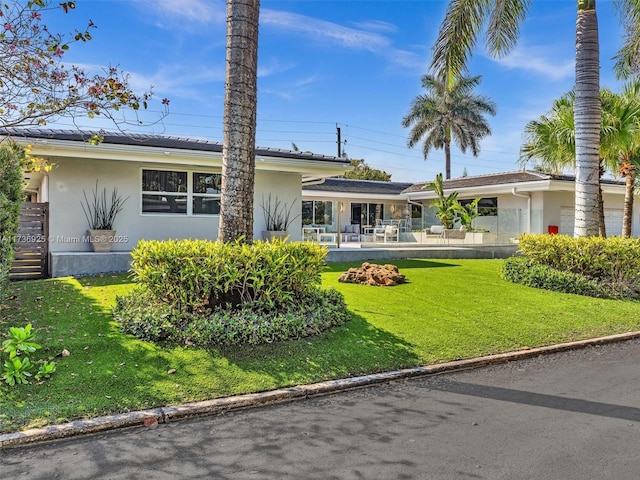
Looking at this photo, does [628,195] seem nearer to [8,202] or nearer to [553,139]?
[553,139]

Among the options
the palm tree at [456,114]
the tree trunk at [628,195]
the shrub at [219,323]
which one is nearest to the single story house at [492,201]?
the tree trunk at [628,195]

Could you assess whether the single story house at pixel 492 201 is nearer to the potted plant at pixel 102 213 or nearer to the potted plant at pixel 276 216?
the potted plant at pixel 276 216

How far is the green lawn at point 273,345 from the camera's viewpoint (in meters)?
4.57

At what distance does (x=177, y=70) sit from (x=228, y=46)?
6355 mm

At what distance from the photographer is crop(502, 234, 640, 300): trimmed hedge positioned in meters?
10.2

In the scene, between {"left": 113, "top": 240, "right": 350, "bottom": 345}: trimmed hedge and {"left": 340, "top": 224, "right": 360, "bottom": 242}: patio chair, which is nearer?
{"left": 113, "top": 240, "right": 350, "bottom": 345}: trimmed hedge

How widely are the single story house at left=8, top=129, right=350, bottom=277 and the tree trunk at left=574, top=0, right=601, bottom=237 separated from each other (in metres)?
6.77

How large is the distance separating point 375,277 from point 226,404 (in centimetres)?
643

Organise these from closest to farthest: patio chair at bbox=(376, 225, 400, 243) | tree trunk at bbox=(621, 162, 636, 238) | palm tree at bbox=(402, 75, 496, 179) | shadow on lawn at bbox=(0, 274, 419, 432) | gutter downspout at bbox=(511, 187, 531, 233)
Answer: shadow on lawn at bbox=(0, 274, 419, 432), tree trunk at bbox=(621, 162, 636, 238), gutter downspout at bbox=(511, 187, 531, 233), patio chair at bbox=(376, 225, 400, 243), palm tree at bbox=(402, 75, 496, 179)

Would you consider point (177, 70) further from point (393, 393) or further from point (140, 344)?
point (393, 393)

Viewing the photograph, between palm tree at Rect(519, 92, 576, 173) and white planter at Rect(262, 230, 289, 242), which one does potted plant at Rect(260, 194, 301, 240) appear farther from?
palm tree at Rect(519, 92, 576, 173)

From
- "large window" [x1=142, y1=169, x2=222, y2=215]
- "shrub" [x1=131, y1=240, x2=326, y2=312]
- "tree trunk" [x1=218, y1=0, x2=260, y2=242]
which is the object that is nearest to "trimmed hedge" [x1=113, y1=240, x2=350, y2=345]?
"shrub" [x1=131, y1=240, x2=326, y2=312]

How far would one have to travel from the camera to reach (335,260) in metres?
14.7

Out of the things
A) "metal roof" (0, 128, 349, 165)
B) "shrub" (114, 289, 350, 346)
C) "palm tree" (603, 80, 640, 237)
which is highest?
"palm tree" (603, 80, 640, 237)
